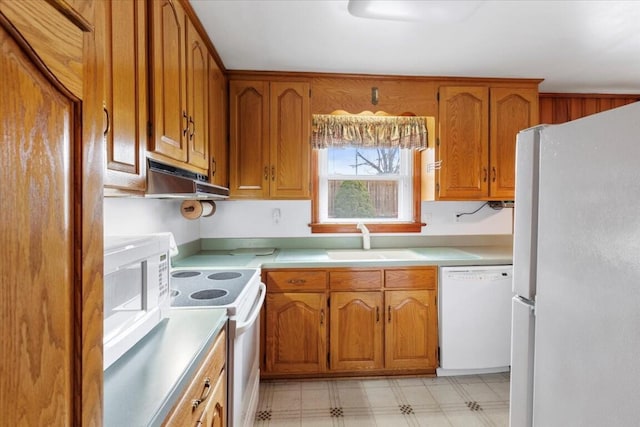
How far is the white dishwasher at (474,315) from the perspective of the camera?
2291mm

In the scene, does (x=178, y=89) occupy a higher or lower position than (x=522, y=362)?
higher

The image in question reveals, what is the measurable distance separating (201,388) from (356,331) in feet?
4.82

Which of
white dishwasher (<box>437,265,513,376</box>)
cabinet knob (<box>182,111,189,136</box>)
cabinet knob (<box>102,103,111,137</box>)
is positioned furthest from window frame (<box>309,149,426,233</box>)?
cabinet knob (<box>102,103,111,137</box>)

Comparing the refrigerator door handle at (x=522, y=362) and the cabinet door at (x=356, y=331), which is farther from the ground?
the refrigerator door handle at (x=522, y=362)

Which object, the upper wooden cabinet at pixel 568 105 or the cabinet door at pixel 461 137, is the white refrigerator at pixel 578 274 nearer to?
the cabinet door at pixel 461 137

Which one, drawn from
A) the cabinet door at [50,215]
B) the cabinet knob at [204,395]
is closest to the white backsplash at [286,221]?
the cabinet knob at [204,395]

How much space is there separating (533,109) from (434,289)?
1581 millimetres

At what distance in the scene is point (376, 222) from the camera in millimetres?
2824

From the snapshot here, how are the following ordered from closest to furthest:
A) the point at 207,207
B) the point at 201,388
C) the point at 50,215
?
the point at 50,215 → the point at 201,388 → the point at 207,207

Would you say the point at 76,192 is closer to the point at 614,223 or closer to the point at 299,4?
the point at 614,223

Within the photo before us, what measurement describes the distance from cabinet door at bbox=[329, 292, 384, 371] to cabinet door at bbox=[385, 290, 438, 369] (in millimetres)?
70

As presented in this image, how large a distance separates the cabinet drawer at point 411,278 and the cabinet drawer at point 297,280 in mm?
456

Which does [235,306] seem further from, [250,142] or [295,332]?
[250,142]

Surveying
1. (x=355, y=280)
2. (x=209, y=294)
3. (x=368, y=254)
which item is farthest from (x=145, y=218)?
(x=368, y=254)
